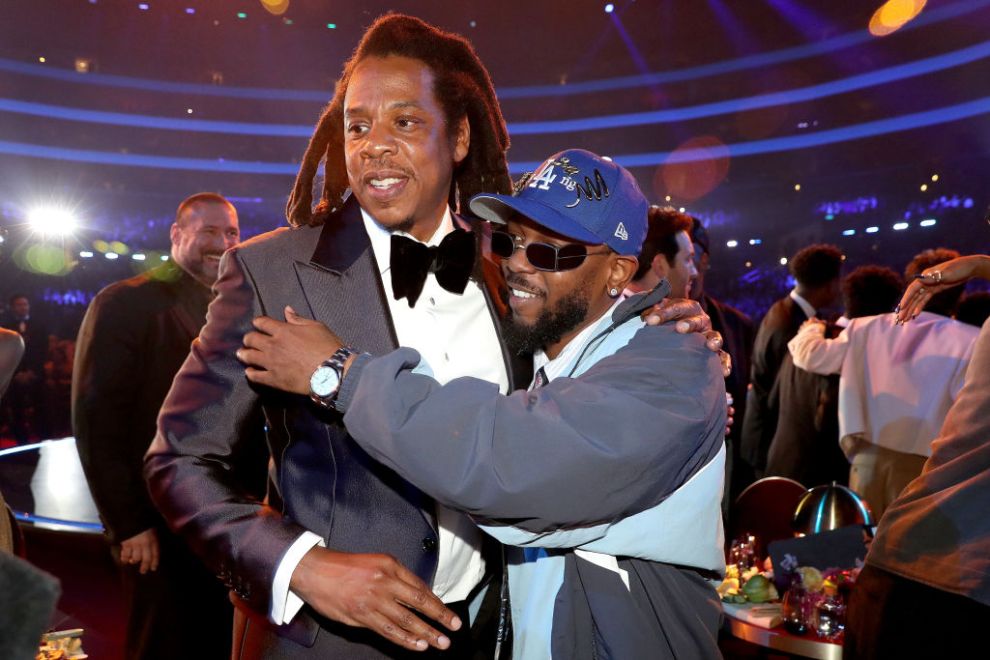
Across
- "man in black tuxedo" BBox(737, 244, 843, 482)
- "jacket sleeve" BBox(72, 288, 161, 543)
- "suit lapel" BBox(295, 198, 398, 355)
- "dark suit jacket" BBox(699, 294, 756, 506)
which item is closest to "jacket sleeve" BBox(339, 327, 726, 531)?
"suit lapel" BBox(295, 198, 398, 355)

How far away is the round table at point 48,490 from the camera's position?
14.5 ft

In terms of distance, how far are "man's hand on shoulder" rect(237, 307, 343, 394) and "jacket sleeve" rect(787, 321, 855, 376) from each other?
3.64 meters

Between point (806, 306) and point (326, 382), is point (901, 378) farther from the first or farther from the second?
point (326, 382)

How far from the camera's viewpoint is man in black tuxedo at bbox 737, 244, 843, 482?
17.8ft

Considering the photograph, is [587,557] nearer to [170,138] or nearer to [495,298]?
[495,298]

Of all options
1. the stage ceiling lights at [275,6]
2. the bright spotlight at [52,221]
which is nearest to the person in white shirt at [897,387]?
the stage ceiling lights at [275,6]

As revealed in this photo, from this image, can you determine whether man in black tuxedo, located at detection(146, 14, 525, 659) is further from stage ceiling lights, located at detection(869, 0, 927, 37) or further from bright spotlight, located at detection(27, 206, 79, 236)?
stage ceiling lights, located at detection(869, 0, 927, 37)

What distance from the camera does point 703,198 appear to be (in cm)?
1858

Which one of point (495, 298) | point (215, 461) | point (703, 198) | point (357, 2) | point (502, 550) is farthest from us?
point (703, 198)

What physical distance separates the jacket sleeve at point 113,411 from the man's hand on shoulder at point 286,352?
2.20 m

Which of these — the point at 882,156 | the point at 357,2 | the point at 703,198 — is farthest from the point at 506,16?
the point at 882,156

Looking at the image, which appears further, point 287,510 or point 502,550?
point 502,550

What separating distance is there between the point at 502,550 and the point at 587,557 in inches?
14.5

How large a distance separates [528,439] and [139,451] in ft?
8.78
